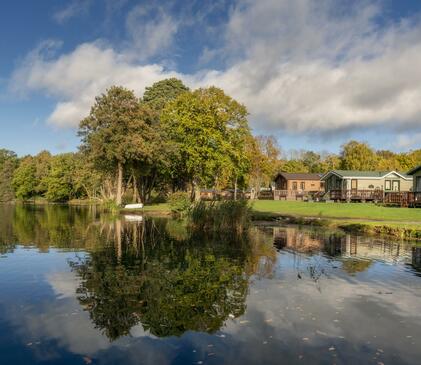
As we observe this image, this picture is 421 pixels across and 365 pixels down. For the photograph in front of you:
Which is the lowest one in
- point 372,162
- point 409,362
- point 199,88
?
point 409,362

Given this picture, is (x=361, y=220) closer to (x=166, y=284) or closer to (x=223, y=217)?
(x=223, y=217)

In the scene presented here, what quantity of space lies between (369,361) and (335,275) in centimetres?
702

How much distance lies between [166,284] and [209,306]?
244 centimetres

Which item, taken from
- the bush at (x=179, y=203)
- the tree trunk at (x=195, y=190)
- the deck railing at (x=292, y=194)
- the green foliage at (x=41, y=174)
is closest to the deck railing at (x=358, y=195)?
the deck railing at (x=292, y=194)

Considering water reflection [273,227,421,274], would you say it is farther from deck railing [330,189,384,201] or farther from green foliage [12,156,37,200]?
green foliage [12,156,37,200]

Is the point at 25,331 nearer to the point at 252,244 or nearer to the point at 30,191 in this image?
the point at 252,244

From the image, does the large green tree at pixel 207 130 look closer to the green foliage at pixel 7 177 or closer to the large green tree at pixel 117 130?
the large green tree at pixel 117 130

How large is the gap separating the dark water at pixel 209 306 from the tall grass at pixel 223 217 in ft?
21.7

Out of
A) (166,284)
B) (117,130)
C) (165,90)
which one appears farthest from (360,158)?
(166,284)

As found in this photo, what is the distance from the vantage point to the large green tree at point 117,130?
48.2 meters

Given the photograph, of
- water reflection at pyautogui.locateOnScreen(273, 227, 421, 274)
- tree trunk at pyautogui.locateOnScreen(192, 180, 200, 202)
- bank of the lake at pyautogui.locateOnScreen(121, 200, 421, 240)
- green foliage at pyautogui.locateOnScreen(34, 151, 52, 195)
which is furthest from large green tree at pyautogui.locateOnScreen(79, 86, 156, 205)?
green foliage at pyautogui.locateOnScreen(34, 151, 52, 195)

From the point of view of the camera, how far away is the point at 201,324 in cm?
947

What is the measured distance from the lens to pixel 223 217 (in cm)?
2616

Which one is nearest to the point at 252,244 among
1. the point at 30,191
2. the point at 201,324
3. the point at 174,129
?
the point at 201,324
